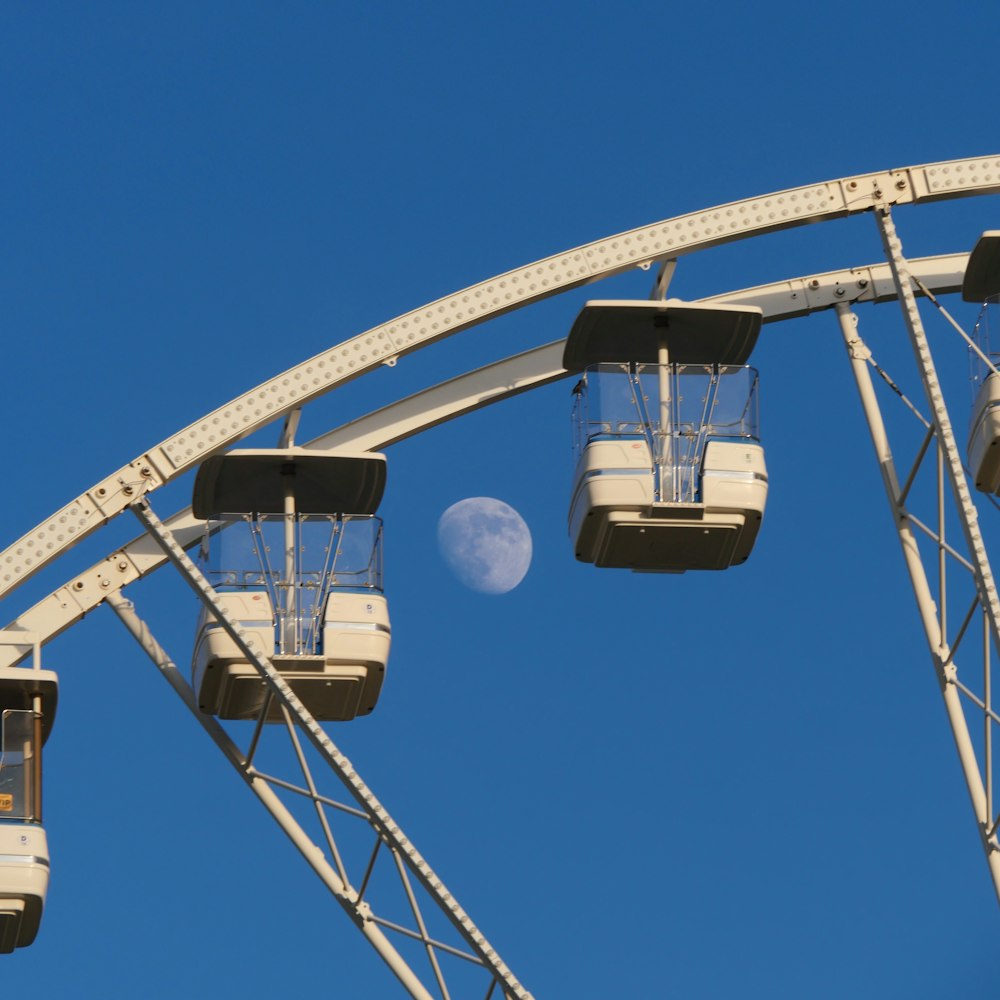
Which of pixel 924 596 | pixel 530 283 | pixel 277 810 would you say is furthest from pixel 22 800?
pixel 924 596

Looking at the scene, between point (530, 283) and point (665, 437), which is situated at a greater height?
point (530, 283)

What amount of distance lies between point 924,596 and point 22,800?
879cm

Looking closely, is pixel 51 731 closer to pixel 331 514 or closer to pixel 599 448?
pixel 331 514

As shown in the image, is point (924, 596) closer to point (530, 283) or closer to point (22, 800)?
point (530, 283)

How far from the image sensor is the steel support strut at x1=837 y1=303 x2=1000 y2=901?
28.4 m

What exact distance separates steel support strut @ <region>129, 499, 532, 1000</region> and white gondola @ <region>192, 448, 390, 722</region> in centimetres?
48

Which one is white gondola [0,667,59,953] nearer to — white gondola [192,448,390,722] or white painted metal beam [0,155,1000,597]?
white painted metal beam [0,155,1000,597]

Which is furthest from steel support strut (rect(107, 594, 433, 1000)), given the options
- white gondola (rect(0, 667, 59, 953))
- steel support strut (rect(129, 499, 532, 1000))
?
white gondola (rect(0, 667, 59, 953))

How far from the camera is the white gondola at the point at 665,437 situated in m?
30.0

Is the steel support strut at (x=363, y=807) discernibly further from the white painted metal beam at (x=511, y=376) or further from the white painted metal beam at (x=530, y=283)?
the white painted metal beam at (x=511, y=376)

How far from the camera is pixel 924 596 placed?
97.2ft

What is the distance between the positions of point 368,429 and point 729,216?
439cm

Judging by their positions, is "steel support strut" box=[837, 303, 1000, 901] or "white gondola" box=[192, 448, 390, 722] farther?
"white gondola" box=[192, 448, 390, 722]

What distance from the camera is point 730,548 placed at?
99.1 feet
